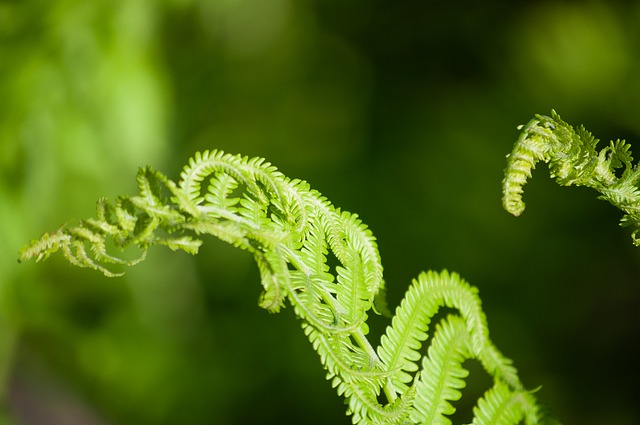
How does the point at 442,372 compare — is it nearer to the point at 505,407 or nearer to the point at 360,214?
the point at 505,407

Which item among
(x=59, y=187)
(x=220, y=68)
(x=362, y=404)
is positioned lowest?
(x=362, y=404)

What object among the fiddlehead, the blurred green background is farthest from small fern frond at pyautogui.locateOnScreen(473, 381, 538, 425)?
the blurred green background

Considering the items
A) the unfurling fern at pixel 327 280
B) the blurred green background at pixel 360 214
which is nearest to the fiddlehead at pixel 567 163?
the unfurling fern at pixel 327 280

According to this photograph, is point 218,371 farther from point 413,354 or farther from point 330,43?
point 413,354

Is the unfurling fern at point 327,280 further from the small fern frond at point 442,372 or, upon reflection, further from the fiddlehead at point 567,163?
the fiddlehead at point 567,163

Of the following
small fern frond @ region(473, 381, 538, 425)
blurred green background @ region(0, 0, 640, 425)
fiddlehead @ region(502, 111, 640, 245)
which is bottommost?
small fern frond @ region(473, 381, 538, 425)

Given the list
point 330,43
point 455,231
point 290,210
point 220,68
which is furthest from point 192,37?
point 290,210

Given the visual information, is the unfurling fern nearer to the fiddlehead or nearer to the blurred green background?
the fiddlehead

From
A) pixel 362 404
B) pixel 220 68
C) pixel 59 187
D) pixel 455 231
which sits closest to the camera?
pixel 362 404
